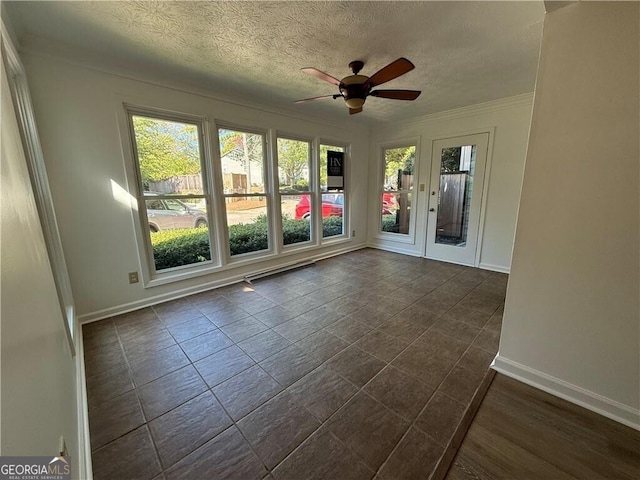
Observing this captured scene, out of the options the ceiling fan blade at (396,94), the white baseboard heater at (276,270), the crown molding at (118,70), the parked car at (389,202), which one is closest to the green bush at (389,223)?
the parked car at (389,202)

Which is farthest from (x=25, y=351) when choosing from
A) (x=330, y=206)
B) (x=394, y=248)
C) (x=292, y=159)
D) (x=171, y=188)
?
(x=394, y=248)

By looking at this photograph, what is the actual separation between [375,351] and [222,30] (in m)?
2.76

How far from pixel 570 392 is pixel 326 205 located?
385 cm

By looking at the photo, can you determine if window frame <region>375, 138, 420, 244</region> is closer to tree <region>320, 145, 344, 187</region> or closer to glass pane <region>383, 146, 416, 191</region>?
glass pane <region>383, 146, 416, 191</region>

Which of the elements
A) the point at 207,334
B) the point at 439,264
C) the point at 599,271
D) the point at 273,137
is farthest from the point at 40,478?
the point at 439,264

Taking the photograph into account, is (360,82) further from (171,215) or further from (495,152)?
(495,152)

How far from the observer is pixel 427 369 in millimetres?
1884

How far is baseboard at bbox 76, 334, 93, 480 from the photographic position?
1188 millimetres

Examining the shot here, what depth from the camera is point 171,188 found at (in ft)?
9.83

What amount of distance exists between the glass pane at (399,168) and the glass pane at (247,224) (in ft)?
8.60

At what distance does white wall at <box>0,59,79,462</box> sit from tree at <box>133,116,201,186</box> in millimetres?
1993

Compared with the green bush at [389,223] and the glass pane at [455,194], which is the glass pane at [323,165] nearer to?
the green bush at [389,223]

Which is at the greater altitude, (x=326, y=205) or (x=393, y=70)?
(x=393, y=70)

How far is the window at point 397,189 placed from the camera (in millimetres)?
4836
